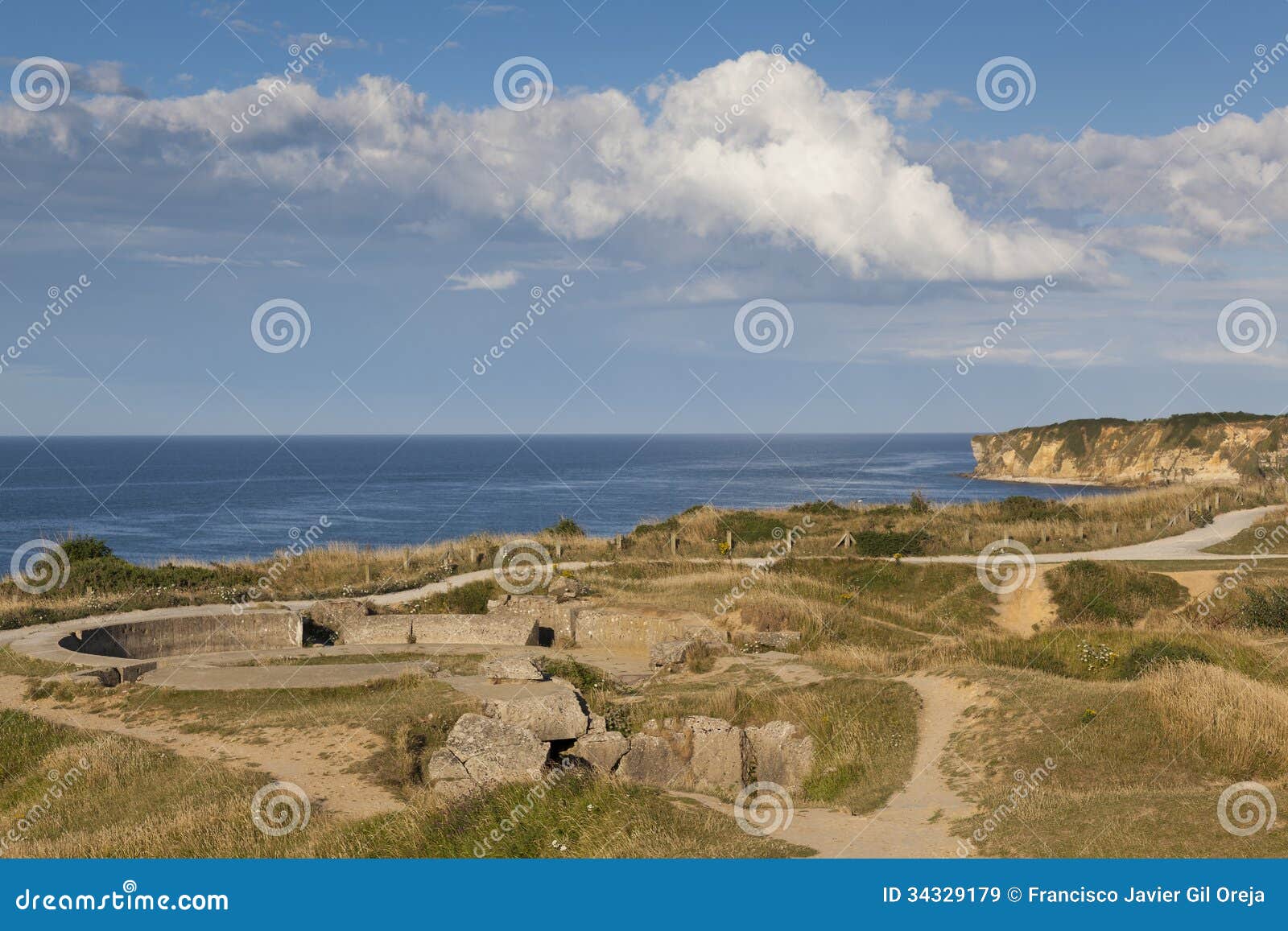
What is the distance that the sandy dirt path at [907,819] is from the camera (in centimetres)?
1208

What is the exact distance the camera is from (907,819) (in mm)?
13406

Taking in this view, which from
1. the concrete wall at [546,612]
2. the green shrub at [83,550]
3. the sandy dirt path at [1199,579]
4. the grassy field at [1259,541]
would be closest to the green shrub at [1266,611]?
the sandy dirt path at [1199,579]

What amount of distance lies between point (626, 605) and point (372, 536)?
5090 centimetres

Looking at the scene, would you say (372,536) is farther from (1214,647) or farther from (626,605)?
(1214,647)

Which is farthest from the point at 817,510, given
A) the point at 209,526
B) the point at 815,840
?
the point at 209,526

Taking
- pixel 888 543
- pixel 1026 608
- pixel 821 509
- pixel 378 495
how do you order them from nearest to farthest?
pixel 1026 608 → pixel 888 543 → pixel 821 509 → pixel 378 495

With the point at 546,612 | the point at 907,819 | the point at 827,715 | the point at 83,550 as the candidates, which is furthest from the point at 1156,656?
the point at 83,550

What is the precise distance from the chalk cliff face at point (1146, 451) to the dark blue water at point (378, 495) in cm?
479

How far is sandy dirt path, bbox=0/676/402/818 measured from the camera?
569 inches

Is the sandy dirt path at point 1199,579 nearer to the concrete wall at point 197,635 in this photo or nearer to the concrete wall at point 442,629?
the concrete wall at point 442,629

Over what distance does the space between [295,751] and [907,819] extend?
9.63 meters

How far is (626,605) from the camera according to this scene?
96.1 feet

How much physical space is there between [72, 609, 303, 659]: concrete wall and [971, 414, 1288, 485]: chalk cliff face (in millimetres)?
63296

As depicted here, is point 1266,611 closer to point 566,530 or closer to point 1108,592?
point 1108,592
